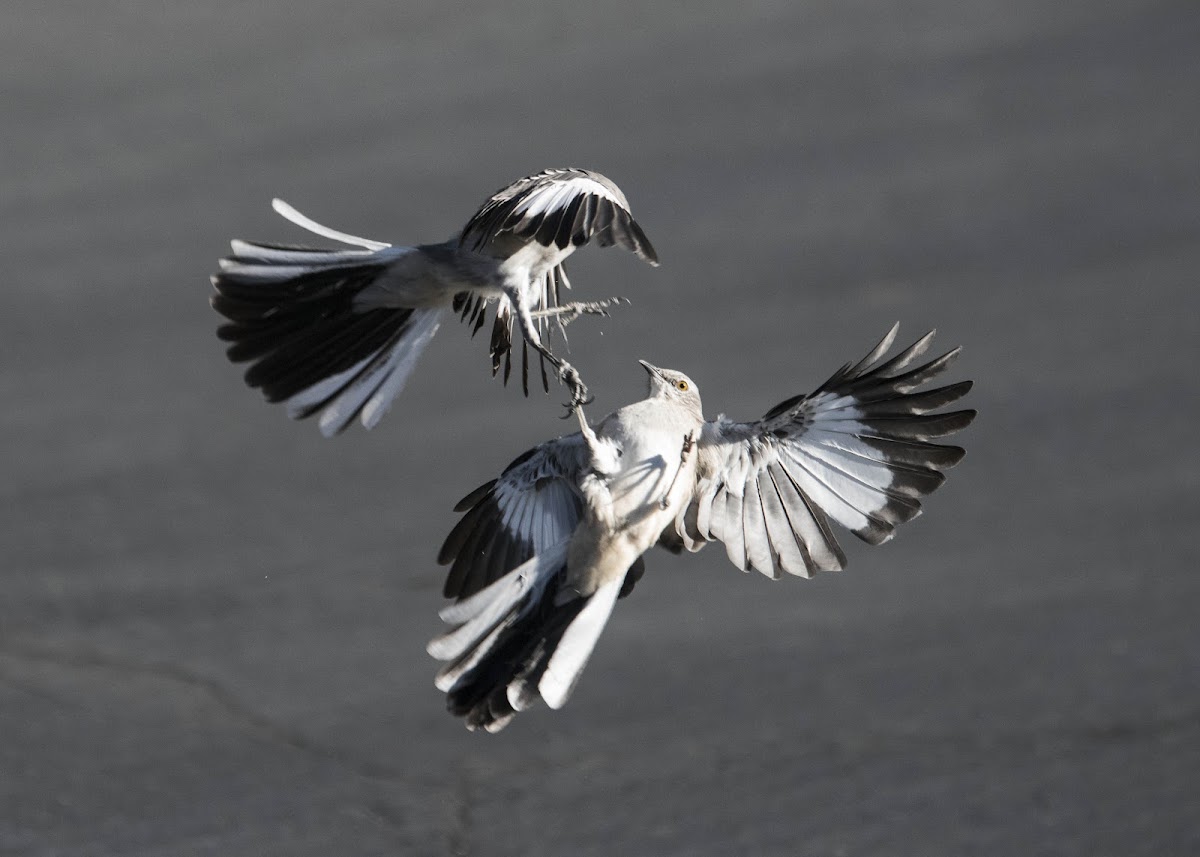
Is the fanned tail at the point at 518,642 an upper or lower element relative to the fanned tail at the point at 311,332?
lower

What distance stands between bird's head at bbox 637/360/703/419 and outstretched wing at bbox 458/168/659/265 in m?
0.91

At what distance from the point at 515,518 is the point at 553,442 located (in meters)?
0.27

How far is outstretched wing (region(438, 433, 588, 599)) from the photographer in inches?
225

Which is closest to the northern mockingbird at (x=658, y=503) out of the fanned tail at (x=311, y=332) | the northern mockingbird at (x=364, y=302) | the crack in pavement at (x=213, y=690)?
the northern mockingbird at (x=364, y=302)

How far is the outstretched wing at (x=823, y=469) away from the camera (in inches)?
223

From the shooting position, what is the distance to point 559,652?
534cm

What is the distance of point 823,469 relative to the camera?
5789mm

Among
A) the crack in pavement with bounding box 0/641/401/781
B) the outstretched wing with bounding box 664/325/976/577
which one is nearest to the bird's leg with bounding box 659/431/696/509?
the outstretched wing with bounding box 664/325/976/577

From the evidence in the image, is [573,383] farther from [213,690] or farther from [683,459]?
[213,690]

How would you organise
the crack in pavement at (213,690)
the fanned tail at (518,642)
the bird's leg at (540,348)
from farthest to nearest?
the crack in pavement at (213,690), the fanned tail at (518,642), the bird's leg at (540,348)

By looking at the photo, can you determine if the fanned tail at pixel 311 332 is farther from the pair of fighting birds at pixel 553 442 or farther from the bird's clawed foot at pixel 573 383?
the bird's clawed foot at pixel 573 383

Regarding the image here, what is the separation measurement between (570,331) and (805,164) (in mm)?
2636

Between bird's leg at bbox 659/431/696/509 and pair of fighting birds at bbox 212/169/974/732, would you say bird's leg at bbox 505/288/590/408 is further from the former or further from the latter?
bird's leg at bbox 659/431/696/509

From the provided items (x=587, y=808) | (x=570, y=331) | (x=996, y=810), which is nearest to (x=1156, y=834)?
(x=996, y=810)
